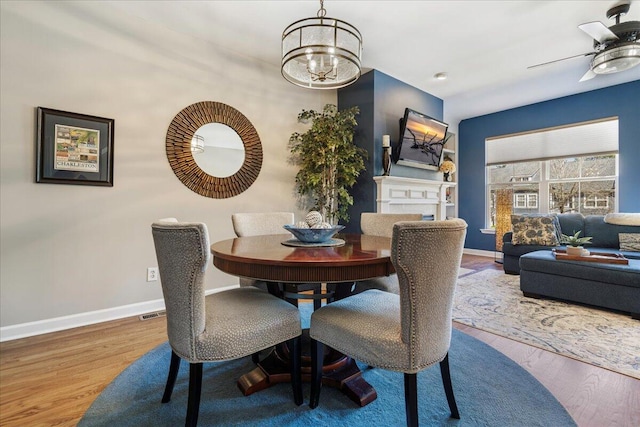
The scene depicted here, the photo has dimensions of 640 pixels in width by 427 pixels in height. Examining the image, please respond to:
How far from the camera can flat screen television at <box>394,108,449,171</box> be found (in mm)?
3842

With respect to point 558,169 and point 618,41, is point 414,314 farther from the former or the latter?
point 558,169

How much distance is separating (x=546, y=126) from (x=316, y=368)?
5.61 m

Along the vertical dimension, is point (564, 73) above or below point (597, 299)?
above

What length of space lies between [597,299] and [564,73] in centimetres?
287

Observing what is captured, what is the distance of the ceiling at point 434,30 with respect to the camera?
2.45 meters

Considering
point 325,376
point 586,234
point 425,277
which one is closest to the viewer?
point 425,277

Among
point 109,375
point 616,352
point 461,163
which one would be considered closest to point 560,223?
point 461,163

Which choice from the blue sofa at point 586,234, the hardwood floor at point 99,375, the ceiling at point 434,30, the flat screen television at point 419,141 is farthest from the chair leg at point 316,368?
the blue sofa at point 586,234

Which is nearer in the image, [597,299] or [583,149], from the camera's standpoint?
[597,299]

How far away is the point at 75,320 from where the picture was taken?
234 centimetres

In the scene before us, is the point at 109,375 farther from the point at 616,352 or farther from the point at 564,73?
the point at 564,73

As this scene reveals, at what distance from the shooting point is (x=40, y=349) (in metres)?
1.99

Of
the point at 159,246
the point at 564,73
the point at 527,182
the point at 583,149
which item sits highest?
the point at 564,73

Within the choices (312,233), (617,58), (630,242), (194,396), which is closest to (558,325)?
(630,242)
